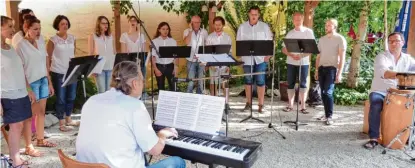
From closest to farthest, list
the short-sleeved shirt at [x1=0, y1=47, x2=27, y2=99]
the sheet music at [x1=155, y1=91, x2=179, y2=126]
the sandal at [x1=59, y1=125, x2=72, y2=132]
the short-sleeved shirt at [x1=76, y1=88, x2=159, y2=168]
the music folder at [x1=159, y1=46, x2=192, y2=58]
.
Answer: the short-sleeved shirt at [x1=76, y1=88, x2=159, y2=168] < the sheet music at [x1=155, y1=91, x2=179, y2=126] < the short-sleeved shirt at [x1=0, y1=47, x2=27, y2=99] < the sandal at [x1=59, y1=125, x2=72, y2=132] < the music folder at [x1=159, y1=46, x2=192, y2=58]

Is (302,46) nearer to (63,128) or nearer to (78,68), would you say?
(78,68)

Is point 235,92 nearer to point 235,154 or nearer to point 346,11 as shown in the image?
point 346,11

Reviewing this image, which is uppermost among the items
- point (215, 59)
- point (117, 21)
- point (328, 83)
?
point (117, 21)

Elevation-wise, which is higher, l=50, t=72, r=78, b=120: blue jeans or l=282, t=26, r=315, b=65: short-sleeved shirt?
l=282, t=26, r=315, b=65: short-sleeved shirt

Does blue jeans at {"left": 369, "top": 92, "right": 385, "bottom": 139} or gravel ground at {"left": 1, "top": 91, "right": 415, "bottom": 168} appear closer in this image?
gravel ground at {"left": 1, "top": 91, "right": 415, "bottom": 168}

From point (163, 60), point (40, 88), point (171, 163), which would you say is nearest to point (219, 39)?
point (163, 60)

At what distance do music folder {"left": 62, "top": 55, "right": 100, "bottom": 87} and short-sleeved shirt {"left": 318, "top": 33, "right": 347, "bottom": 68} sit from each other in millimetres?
3192

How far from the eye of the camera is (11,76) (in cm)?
332

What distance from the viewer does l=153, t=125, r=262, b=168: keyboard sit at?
7.53ft

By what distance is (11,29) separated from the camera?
11.3ft

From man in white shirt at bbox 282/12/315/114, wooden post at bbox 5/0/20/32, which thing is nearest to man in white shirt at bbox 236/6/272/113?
man in white shirt at bbox 282/12/315/114

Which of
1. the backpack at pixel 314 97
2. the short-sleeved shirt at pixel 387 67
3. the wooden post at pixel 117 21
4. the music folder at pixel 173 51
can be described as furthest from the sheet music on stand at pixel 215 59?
the wooden post at pixel 117 21

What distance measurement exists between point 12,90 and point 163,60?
282 centimetres

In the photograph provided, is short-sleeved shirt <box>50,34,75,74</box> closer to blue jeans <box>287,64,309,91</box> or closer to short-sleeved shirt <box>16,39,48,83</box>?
short-sleeved shirt <box>16,39,48,83</box>
